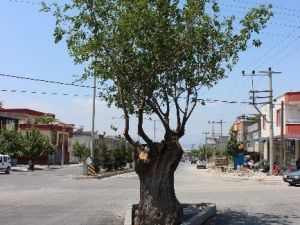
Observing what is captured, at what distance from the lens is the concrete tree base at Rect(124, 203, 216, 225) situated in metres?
14.3

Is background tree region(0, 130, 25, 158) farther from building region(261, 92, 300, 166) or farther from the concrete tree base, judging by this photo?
the concrete tree base

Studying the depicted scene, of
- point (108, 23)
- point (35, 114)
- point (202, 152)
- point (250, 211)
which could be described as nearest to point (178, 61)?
point (108, 23)

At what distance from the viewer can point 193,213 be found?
16.4 metres

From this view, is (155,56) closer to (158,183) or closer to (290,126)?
(158,183)

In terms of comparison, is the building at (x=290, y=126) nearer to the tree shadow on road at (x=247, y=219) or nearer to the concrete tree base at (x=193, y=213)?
the tree shadow on road at (x=247, y=219)

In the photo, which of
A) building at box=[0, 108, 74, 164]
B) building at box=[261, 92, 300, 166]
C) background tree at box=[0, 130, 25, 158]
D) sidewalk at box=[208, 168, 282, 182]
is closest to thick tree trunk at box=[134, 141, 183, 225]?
sidewalk at box=[208, 168, 282, 182]

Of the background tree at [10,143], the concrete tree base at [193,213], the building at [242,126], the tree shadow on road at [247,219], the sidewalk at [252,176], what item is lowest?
the tree shadow on road at [247,219]

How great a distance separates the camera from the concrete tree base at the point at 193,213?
564 inches

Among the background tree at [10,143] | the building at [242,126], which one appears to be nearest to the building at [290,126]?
the background tree at [10,143]

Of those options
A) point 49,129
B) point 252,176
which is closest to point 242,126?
point 49,129

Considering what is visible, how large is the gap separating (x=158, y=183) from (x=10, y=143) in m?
59.7

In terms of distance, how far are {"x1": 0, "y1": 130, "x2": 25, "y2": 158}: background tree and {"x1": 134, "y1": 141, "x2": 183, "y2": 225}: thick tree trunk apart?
194 ft

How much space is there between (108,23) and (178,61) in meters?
1.91

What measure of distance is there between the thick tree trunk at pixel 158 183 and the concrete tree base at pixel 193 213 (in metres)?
0.71
